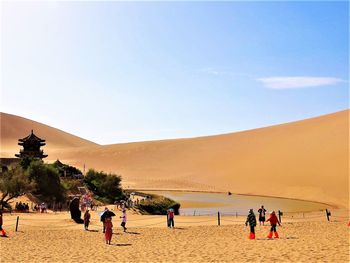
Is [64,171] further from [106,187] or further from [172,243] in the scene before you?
[172,243]

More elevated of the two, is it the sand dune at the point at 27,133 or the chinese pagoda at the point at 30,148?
the sand dune at the point at 27,133

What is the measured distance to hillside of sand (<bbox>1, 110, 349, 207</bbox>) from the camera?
6556 cm

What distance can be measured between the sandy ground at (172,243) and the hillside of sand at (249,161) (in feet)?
102

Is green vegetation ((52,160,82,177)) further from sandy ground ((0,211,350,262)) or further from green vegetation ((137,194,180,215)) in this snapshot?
sandy ground ((0,211,350,262))

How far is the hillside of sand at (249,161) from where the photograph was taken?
6556cm

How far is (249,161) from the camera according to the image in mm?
86000

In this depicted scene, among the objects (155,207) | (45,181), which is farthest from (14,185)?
(155,207)


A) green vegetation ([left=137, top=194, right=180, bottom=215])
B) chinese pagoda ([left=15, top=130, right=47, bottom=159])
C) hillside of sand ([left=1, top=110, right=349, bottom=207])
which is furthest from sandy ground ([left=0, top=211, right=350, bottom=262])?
hillside of sand ([left=1, top=110, right=349, bottom=207])

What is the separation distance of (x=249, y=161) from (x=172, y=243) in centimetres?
6833

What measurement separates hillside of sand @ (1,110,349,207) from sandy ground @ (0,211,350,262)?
31.1 m

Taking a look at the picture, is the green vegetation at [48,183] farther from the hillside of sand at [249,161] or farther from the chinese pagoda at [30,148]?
the hillside of sand at [249,161]

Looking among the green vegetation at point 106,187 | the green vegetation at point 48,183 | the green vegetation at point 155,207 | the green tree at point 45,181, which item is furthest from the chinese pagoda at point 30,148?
the green vegetation at point 155,207

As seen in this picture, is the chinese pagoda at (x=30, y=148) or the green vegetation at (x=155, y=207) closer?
the green vegetation at (x=155, y=207)

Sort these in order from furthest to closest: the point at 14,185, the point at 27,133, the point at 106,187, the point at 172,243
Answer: the point at 27,133
the point at 106,187
the point at 14,185
the point at 172,243
